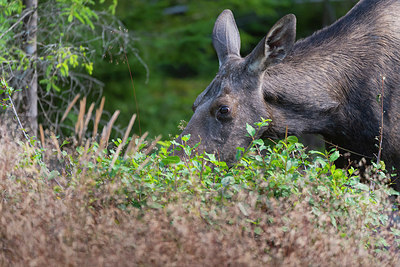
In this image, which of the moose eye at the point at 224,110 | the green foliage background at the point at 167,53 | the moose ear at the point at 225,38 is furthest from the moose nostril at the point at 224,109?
the green foliage background at the point at 167,53

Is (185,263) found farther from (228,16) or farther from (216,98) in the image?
(228,16)

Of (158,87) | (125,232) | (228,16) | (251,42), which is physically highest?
(228,16)

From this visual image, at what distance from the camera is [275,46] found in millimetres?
6273

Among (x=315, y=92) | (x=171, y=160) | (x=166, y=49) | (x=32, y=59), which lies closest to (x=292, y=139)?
(x=171, y=160)

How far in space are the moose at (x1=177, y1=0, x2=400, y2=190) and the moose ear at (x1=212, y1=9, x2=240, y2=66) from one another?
0.72ft

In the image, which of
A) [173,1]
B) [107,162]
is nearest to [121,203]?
[107,162]

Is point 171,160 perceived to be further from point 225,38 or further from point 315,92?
point 225,38

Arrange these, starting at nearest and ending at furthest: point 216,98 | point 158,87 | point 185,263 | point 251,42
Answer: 1. point 185,263
2. point 216,98
3. point 251,42
4. point 158,87

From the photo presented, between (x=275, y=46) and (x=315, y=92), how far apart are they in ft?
2.09

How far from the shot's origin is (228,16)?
7.45m

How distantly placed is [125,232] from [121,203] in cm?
63

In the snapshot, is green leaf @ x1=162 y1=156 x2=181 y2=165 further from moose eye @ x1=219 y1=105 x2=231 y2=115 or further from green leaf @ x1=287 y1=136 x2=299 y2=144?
moose eye @ x1=219 y1=105 x2=231 y2=115

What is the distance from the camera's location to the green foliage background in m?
12.6

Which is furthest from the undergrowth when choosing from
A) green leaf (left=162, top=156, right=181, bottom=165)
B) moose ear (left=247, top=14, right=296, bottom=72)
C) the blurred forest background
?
the blurred forest background
